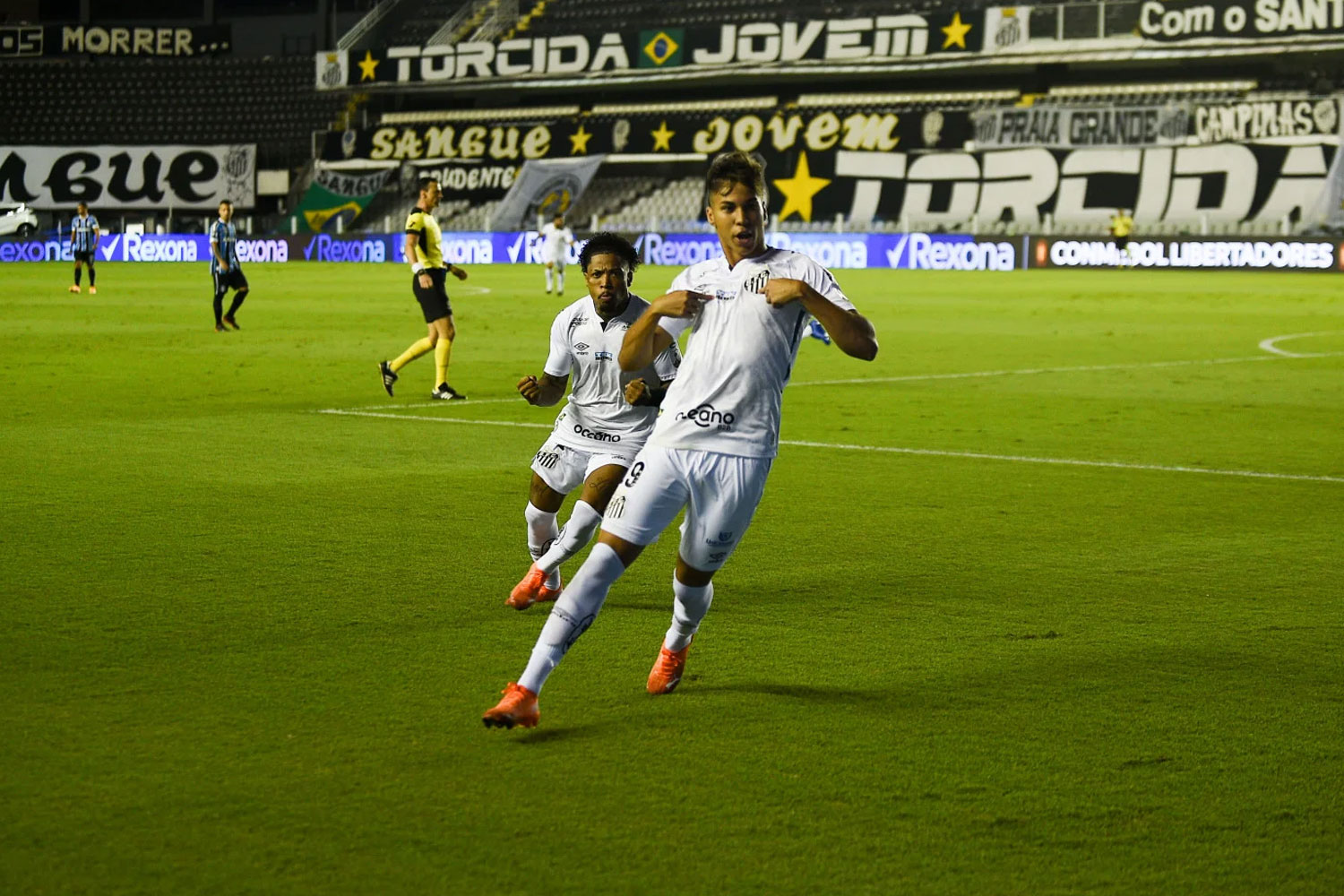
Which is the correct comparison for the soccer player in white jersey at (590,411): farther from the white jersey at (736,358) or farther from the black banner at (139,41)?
the black banner at (139,41)

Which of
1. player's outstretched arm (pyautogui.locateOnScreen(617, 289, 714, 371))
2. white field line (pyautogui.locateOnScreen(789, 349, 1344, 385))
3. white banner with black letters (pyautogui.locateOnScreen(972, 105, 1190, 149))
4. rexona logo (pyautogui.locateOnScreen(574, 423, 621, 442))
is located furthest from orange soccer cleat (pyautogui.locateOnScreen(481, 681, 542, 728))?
white banner with black letters (pyautogui.locateOnScreen(972, 105, 1190, 149))

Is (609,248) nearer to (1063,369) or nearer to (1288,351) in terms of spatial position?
(1063,369)

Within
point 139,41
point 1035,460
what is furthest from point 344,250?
point 1035,460

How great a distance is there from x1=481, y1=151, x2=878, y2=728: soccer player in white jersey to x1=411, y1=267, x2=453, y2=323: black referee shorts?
10.3 metres

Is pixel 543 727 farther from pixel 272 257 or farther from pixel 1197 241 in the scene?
pixel 272 257

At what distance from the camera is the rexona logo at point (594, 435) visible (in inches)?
281

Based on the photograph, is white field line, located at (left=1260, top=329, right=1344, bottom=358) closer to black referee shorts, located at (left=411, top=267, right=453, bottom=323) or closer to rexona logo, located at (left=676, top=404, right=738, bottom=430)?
black referee shorts, located at (left=411, top=267, right=453, bottom=323)

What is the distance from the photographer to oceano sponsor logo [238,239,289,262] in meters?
58.8

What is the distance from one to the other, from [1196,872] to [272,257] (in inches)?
2242

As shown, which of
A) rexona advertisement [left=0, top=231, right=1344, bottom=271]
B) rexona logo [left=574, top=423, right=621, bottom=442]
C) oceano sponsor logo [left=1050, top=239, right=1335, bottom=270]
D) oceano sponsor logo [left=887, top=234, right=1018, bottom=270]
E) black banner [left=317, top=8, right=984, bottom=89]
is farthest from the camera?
black banner [left=317, top=8, right=984, bottom=89]

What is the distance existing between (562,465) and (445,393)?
8575 millimetres

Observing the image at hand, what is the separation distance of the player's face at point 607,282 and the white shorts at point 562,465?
0.65 metres

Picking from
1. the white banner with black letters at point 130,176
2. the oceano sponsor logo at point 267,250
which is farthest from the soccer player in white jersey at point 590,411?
the white banner with black letters at point 130,176

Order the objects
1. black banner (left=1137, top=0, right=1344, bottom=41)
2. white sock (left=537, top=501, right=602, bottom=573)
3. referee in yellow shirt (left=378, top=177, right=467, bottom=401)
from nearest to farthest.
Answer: white sock (left=537, top=501, right=602, bottom=573)
referee in yellow shirt (left=378, top=177, right=467, bottom=401)
black banner (left=1137, top=0, right=1344, bottom=41)
